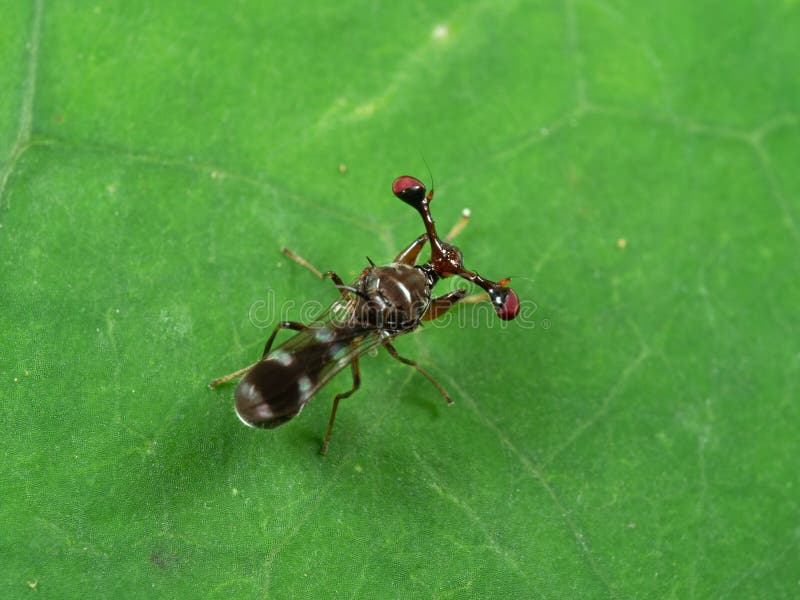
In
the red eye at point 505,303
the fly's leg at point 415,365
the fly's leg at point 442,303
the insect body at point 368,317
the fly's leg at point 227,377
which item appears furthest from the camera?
the fly's leg at point 442,303

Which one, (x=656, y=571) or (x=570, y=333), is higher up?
(x=570, y=333)

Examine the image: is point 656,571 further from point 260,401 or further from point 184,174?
point 184,174

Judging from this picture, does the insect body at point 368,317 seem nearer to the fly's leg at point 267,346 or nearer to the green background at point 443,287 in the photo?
the fly's leg at point 267,346

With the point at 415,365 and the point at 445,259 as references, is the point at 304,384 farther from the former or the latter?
the point at 445,259

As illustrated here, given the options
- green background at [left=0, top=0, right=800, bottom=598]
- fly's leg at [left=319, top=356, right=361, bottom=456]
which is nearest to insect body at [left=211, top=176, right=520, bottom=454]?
fly's leg at [left=319, top=356, right=361, bottom=456]

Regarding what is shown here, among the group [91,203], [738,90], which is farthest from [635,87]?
[91,203]

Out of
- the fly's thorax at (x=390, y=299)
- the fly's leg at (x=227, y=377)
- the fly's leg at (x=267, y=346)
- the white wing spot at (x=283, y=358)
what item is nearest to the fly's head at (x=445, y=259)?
the fly's thorax at (x=390, y=299)

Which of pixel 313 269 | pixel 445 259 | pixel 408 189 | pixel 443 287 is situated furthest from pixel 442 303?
pixel 313 269
